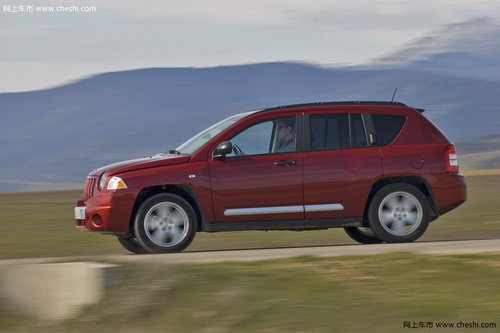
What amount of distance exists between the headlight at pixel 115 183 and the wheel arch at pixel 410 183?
2934 mm

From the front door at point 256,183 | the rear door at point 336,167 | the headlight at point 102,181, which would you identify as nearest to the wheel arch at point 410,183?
the rear door at point 336,167

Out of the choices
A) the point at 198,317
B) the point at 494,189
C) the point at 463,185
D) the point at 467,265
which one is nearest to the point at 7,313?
the point at 198,317

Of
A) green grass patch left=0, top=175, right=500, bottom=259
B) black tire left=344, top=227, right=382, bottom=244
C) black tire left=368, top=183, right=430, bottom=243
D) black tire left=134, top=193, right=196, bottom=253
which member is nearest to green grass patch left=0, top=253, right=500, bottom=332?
black tire left=134, top=193, right=196, bottom=253

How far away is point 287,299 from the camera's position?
326 inches

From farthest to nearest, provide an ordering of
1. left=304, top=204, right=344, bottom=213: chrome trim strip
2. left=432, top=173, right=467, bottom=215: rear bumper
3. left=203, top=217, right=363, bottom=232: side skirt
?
1. left=432, top=173, right=467, bottom=215: rear bumper
2. left=304, top=204, right=344, bottom=213: chrome trim strip
3. left=203, top=217, right=363, bottom=232: side skirt

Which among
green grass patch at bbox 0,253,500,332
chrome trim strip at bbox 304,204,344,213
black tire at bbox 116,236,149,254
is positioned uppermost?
chrome trim strip at bbox 304,204,344,213

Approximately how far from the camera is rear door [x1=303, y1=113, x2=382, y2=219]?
40.7ft

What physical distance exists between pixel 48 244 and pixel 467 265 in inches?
361

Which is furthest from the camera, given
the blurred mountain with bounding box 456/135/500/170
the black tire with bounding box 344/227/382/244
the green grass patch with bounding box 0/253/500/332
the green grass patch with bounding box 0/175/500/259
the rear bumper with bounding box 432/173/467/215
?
the blurred mountain with bounding box 456/135/500/170

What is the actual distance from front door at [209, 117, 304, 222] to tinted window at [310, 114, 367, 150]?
353 mm

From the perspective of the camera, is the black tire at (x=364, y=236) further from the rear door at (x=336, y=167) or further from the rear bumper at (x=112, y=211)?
the rear bumper at (x=112, y=211)

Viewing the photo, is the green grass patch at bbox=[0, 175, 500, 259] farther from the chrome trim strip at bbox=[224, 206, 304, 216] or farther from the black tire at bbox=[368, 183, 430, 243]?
the chrome trim strip at bbox=[224, 206, 304, 216]

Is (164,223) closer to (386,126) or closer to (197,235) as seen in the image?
(386,126)

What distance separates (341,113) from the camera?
1273 cm
